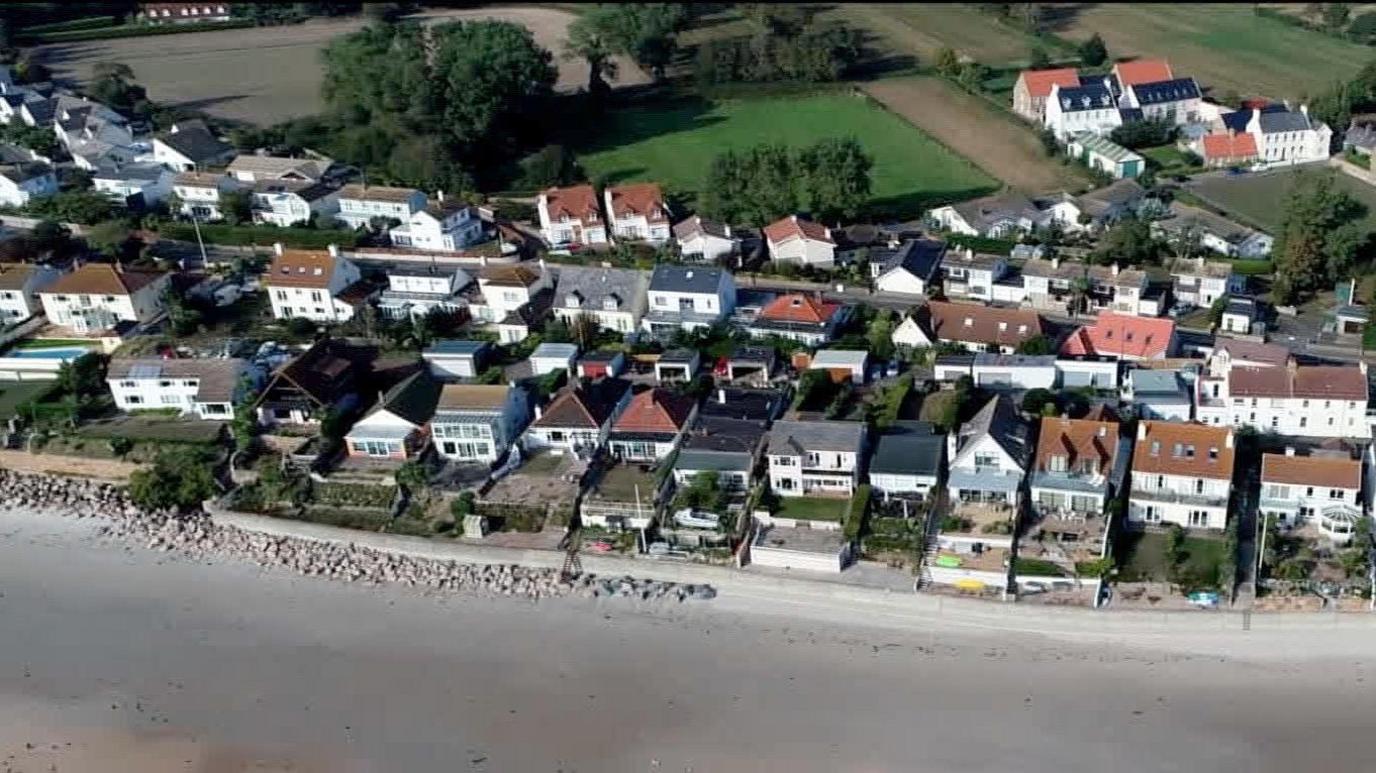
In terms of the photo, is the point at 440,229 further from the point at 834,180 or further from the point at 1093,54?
the point at 1093,54

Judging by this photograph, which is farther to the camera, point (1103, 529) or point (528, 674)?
point (1103, 529)

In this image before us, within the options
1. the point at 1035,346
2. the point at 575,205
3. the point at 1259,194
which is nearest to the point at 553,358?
the point at 575,205

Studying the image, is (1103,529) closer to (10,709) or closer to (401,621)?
(401,621)

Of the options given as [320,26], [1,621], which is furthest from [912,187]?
[320,26]

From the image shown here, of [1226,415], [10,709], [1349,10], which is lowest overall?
[10,709]

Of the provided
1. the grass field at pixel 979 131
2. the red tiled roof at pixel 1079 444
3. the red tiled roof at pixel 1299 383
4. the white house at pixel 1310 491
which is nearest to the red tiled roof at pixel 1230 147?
the grass field at pixel 979 131

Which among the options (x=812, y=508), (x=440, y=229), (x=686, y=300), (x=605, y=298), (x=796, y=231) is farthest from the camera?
(x=440, y=229)

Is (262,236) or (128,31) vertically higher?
(128,31)
